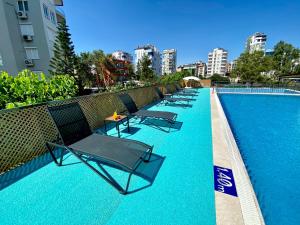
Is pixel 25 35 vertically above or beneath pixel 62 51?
above

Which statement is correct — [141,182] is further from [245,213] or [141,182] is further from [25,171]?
[25,171]

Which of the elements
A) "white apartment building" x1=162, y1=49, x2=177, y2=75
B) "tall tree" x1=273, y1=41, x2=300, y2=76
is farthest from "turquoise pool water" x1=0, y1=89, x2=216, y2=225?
"white apartment building" x1=162, y1=49, x2=177, y2=75

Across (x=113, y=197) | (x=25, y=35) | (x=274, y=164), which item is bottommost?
(x=274, y=164)

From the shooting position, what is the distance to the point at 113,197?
2.05 metres

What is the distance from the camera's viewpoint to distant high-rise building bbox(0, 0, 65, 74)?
15.5 m

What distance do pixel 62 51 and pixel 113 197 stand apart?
23364 millimetres

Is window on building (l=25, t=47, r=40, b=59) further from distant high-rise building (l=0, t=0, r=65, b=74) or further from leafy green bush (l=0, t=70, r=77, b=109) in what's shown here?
leafy green bush (l=0, t=70, r=77, b=109)

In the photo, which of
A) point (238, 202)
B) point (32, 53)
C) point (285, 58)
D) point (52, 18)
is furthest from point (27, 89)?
point (285, 58)

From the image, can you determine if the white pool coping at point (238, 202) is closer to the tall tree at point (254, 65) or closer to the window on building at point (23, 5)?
the window on building at point (23, 5)

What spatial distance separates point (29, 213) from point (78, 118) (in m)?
1.76

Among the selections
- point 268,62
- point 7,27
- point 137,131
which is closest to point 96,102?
point 137,131

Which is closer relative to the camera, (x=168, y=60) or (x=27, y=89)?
(x=27, y=89)

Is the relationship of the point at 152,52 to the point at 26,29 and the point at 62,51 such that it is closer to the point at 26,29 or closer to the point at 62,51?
the point at 62,51

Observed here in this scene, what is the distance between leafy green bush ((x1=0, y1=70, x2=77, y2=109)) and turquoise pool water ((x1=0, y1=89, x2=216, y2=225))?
176 cm
